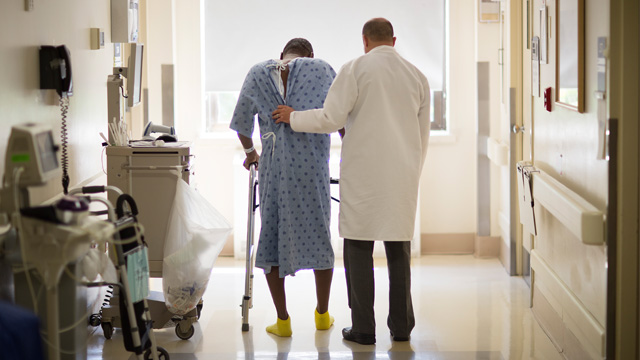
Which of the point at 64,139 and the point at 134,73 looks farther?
the point at 134,73

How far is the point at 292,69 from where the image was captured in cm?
437

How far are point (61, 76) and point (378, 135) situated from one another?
151cm

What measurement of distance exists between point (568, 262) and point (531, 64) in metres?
1.44

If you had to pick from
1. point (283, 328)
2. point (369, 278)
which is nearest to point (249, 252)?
point (283, 328)

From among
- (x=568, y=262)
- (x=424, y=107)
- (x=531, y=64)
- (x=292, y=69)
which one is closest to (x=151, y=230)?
(x=292, y=69)

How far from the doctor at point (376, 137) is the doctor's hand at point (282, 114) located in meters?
0.05

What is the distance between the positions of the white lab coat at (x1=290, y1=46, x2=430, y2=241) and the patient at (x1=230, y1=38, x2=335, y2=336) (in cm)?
21

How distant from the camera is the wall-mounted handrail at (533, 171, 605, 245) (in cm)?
336

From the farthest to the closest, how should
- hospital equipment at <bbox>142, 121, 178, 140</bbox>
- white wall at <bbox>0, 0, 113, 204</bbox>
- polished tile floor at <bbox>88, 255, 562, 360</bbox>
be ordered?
1. hospital equipment at <bbox>142, 121, 178, 140</bbox>
2. polished tile floor at <bbox>88, 255, 562, 360</bbox>
3. white wall at <bbox>0, 0, 113, 204</bbox>

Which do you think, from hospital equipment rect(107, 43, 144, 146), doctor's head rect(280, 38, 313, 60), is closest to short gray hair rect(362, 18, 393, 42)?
doctor's head rect(280, 38, 313, 60)

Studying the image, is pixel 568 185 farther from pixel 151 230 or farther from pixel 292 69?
pixel 151 230

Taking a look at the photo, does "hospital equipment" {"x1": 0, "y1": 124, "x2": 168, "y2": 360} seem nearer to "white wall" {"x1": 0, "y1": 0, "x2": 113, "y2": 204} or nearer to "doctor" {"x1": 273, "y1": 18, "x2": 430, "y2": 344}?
"white wall" {"x1": 0, "y1": 0, "x2": 113, "y2": 204}

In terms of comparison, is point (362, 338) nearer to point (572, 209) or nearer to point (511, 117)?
point (572, 209)

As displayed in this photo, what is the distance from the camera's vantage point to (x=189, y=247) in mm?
4109
